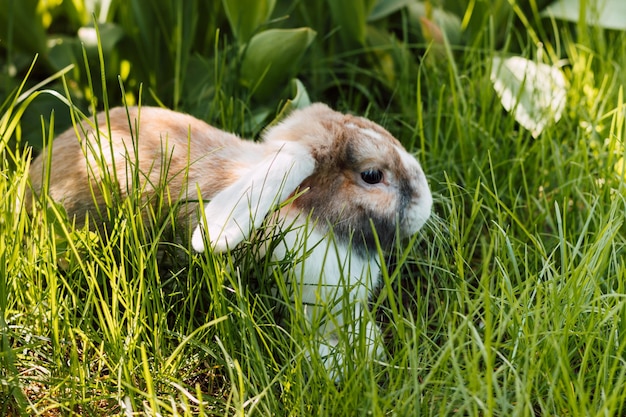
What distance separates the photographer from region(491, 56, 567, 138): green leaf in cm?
325

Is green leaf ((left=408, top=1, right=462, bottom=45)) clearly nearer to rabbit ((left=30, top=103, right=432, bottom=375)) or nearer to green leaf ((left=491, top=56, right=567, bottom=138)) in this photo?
green leaf ((left=491, top=56, right=567, bottom=138))

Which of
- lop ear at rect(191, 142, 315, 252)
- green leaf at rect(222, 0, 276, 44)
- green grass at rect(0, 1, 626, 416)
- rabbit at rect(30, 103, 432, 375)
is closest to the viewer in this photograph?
green grass at rect(0, 1, 626, 416)

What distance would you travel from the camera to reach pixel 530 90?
344 centimetres

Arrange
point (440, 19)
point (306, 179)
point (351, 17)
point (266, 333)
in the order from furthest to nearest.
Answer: point (440, 19) → point (351, 17) → point (306, 179) → point (266, 333)

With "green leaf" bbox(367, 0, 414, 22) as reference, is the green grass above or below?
below

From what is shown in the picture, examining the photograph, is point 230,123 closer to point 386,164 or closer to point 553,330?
point 386,164

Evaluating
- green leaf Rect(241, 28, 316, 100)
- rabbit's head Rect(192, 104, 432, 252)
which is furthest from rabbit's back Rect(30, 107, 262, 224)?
green leaf Rect(241, 28, 316, 100)

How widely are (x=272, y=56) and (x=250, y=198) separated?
1234 mm

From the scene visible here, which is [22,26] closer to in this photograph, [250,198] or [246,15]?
[246,15]

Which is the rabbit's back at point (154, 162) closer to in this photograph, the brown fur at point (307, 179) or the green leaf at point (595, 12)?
the brown fur at point (307, 179)

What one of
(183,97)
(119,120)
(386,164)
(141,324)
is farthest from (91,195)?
(183,97)

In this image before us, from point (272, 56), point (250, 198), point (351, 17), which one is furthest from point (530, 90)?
point (250, 198)

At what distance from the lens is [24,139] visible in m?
3.50

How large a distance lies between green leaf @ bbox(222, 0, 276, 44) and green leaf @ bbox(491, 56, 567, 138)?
3.25 ft
